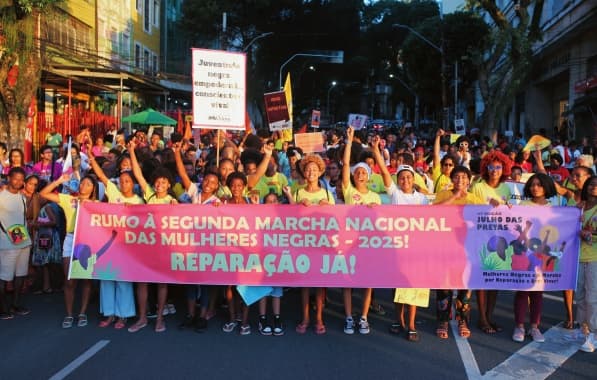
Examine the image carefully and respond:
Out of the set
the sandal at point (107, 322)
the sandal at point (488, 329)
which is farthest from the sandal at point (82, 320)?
the sandal at point (488, 329)

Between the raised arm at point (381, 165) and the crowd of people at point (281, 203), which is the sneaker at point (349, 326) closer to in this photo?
the crowd of people at point (281, 203)

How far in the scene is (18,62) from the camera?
12492 millimetres

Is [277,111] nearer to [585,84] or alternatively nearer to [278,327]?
[278,327]

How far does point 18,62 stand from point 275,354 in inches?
395

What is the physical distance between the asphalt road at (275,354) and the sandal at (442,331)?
7 centimetres

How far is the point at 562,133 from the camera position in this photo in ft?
79.8

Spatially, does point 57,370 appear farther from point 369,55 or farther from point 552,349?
point 369,55

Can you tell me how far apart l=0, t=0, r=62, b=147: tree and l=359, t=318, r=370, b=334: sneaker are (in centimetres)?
928

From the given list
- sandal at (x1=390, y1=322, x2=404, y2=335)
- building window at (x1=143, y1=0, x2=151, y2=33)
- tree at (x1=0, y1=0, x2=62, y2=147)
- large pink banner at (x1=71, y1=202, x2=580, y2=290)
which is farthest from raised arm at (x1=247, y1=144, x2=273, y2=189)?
building window at (x1=143, y1=0, x2=151, y2=33)

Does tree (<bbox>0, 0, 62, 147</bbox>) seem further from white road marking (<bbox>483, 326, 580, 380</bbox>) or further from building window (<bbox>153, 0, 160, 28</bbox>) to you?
building window (<bbox>153, 0, 160, 28</bbox>)

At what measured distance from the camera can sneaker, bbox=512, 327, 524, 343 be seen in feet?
18.4

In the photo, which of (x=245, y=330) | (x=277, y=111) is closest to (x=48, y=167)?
(x=245, y=330)

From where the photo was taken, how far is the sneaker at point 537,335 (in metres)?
5.63

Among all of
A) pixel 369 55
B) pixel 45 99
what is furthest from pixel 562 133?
pixel 369 55
